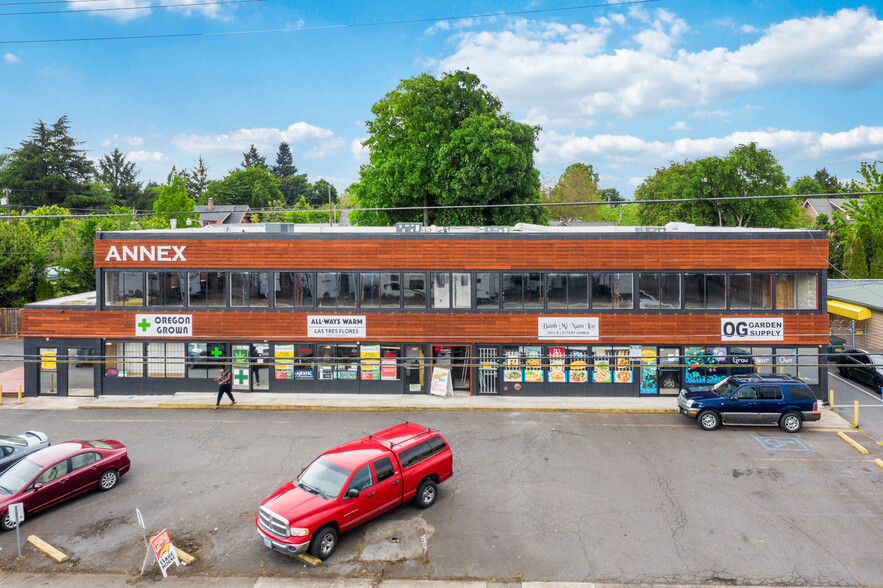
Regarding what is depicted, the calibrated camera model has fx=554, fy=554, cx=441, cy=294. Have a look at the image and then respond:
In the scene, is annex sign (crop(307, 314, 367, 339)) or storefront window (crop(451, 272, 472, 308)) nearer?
storefront window (crop(451, 272, 472, 308))

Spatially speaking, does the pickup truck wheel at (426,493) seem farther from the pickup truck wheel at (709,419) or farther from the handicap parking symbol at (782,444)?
the handicap parking symbol at (782,444)

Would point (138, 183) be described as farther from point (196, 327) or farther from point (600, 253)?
point (600, 253)

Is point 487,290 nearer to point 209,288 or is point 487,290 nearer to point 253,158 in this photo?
point 209,288

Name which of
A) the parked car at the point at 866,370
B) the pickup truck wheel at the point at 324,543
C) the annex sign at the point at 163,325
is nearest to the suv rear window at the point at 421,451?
the pickup truck wheel at the point at 324,543

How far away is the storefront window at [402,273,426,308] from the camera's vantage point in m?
23.5

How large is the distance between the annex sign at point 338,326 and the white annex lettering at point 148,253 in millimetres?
6223

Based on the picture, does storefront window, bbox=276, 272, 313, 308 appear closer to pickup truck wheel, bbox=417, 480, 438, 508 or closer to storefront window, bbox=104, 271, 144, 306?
storefront window, bbox=104, 271, 144, 306

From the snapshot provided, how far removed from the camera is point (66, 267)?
39812 millimetres

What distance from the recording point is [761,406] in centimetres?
1884

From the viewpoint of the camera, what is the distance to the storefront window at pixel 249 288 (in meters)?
23.8

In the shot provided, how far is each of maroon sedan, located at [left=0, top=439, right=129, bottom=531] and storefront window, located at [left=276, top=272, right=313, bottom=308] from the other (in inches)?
377

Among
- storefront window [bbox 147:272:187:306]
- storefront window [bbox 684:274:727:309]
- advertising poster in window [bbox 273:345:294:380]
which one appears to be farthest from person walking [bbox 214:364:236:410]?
storefront window [bbox 684:274:727:309]

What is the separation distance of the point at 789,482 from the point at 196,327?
22.2 meters

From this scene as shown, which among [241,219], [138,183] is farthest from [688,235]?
[138,183]
